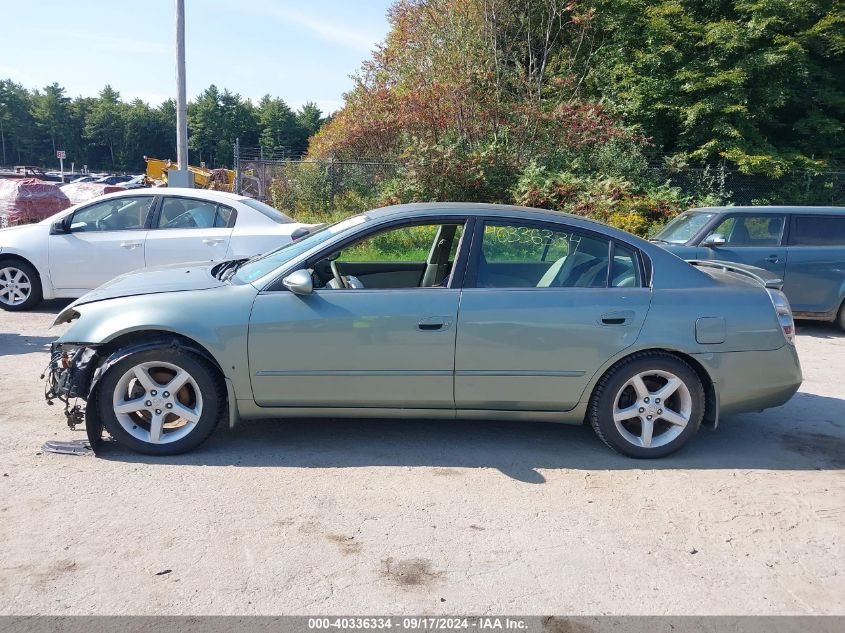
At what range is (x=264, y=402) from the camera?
13.9ft

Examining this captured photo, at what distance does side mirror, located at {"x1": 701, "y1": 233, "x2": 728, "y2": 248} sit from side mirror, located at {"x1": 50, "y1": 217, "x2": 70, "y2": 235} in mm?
8158

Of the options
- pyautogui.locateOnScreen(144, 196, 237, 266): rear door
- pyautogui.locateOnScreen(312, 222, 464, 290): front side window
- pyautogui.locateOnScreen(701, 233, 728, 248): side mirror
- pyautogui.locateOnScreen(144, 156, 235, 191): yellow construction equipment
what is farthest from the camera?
pyautogui.locateOnScreen(144, 156, 235, 191): yellow construction equipment

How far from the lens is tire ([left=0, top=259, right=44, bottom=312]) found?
8422mm

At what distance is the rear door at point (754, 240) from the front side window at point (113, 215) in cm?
722

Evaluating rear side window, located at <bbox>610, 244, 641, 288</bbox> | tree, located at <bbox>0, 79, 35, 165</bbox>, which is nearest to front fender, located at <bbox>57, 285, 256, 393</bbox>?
rear side window, located at <bbox>610, 244, 641, 288</bbox>

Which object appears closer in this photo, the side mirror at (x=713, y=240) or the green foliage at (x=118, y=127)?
the side mirror at (x=713, y=240)

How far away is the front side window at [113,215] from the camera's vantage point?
8328mm

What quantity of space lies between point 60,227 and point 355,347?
598cm

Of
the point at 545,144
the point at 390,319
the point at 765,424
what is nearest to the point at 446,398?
the point at 390,319

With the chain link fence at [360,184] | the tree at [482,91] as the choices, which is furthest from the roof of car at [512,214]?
the chain link fence at [360,184]

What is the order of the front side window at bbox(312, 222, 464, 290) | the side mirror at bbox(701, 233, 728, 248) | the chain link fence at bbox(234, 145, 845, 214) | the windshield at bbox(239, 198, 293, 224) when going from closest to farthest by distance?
the front side window at bbox(312, 222, 464, 290) < the windshield at bbox(239, 198, 293, 224) < the side mirror at bbox(701, 233, 728, 248) < the chain link fence at bbox(234, 145, 845, 214)

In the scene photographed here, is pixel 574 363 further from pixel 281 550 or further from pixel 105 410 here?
pixel 105 410

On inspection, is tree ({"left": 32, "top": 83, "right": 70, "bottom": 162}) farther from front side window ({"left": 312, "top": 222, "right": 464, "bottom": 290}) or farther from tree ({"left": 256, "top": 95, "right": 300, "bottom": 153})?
front side window ({"left": 312, "top": 222, "right": 464, "bottom": 290})

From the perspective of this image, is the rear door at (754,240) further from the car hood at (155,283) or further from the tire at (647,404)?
the car hood at (155,283)
